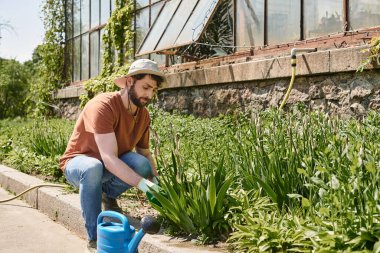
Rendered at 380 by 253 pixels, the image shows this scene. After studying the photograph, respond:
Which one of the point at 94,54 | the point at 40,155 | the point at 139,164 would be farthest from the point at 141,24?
the point at 139,164

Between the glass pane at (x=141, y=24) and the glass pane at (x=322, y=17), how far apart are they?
485cm

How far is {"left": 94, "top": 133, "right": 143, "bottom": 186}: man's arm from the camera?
11.5ft

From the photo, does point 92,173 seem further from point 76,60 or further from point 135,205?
point 76,60

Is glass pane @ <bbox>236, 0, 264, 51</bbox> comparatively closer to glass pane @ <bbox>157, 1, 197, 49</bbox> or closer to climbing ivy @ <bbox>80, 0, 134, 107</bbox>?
glass pane @ <bbox>157, 1, 197, 49</bbox>

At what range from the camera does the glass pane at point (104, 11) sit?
12750mm

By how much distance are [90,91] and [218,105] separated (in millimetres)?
5027

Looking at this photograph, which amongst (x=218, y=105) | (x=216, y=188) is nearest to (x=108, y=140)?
(x=216, y=188)

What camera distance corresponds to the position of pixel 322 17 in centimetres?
647

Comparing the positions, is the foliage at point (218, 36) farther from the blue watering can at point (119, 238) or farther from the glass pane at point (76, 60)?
the glass pane at point (76, 60)

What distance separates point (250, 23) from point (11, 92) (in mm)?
17791

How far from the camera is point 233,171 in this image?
151 inches

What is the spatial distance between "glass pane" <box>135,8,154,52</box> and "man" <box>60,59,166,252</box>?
7.10 m

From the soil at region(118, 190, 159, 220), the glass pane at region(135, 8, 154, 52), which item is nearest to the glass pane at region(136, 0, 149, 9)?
the glass pane at region(135, 8, 154, 52)

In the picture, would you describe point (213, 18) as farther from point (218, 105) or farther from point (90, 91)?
point (90, 91)
